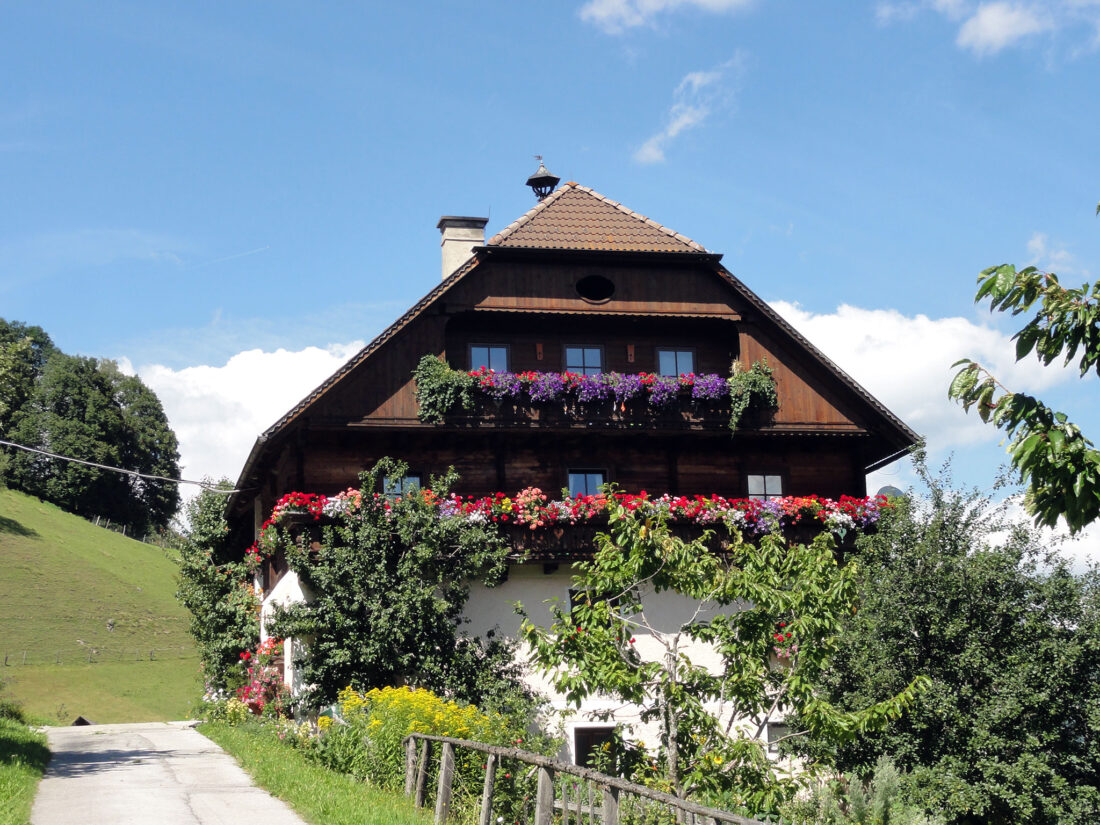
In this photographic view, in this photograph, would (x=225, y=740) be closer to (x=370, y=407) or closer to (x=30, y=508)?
(x=370, y=407)

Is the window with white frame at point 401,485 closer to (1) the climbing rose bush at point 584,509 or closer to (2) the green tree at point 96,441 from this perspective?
(1) the climbing rose bush at point 584,509

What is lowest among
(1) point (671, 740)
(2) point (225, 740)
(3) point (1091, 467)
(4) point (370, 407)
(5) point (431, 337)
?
(2) point (225, 740)

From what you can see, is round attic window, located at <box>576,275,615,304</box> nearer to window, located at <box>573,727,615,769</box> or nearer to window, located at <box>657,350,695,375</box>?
window, located at <box>657,350,695,375</box>

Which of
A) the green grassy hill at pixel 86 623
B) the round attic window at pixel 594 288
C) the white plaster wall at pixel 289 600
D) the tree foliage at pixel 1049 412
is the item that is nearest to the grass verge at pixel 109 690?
the green grassy hill at pixel 86 623

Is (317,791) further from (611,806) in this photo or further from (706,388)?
(706,388)

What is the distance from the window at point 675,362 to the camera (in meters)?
23.7

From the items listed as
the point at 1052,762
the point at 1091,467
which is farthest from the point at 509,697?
the point at 1091,467

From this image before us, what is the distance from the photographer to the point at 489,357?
2306cm

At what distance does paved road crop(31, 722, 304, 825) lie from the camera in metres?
12.5

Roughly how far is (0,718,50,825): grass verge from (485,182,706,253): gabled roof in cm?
1195

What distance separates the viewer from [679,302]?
2327 cm

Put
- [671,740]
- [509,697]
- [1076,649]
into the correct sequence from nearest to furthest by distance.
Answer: [671,740] < [1076,649] < [509,697]

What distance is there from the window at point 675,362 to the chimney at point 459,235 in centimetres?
485

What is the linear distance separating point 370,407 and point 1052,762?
41.2ft
